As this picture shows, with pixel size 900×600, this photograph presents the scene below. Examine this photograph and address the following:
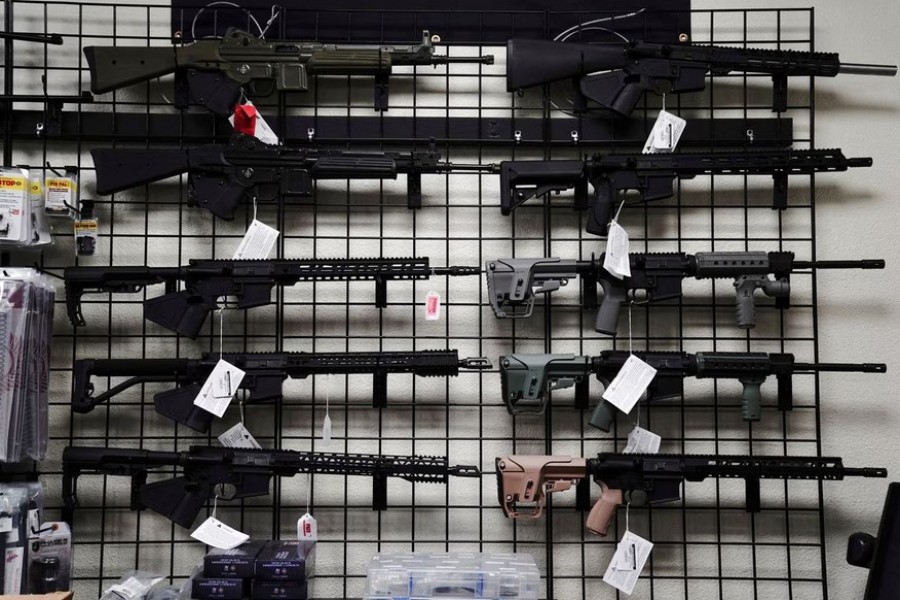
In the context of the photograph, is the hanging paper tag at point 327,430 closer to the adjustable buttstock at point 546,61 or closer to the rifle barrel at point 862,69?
the adjustable buttstock at point 546,61

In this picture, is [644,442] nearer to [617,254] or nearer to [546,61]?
[617,254]

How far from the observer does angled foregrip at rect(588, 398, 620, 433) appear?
8.59 feet

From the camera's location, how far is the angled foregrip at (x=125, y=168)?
2645mm

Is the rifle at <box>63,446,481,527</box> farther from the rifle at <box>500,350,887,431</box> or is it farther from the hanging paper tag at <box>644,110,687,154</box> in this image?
the hanging paper tag at <box>644,110,687,154</box>

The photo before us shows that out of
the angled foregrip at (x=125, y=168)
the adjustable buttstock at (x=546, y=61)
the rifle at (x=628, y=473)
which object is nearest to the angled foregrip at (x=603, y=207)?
the adjustable buttstock at (x=546, y=61)

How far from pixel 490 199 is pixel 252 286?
0.88m

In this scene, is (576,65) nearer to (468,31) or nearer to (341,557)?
(468,31)

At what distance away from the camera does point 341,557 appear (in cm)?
275

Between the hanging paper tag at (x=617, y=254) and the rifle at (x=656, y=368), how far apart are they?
26cm

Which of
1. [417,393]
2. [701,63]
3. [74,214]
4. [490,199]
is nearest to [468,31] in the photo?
[490,199]

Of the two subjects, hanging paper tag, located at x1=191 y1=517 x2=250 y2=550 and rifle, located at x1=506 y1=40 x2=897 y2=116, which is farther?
rifle, located at x1=506 y1=40 x2=897 y2=116

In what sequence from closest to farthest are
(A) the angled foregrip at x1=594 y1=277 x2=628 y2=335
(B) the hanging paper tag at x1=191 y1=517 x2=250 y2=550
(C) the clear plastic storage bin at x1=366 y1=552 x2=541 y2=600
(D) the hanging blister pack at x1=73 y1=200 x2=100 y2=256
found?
(C) the clear plastic storage bin at x1=366 y1=552 x2=541 y2=600, (B) the hanging paper tag at x1=191 y1=517 x2=250 y2=550, (A) the angled foregrip at x1=594 y1=277 x2=628 y2=335, (D) the hanging blister pack at x1=73 y1=200 x2=100 y2=256

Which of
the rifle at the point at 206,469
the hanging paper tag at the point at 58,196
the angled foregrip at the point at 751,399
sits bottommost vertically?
the rifle at the point at 206,469

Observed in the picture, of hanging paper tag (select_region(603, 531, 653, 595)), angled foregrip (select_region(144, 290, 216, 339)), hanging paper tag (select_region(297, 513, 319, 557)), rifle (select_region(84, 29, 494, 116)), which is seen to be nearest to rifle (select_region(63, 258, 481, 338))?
angled foregrip (select_region(144, 290, 216, 339))
